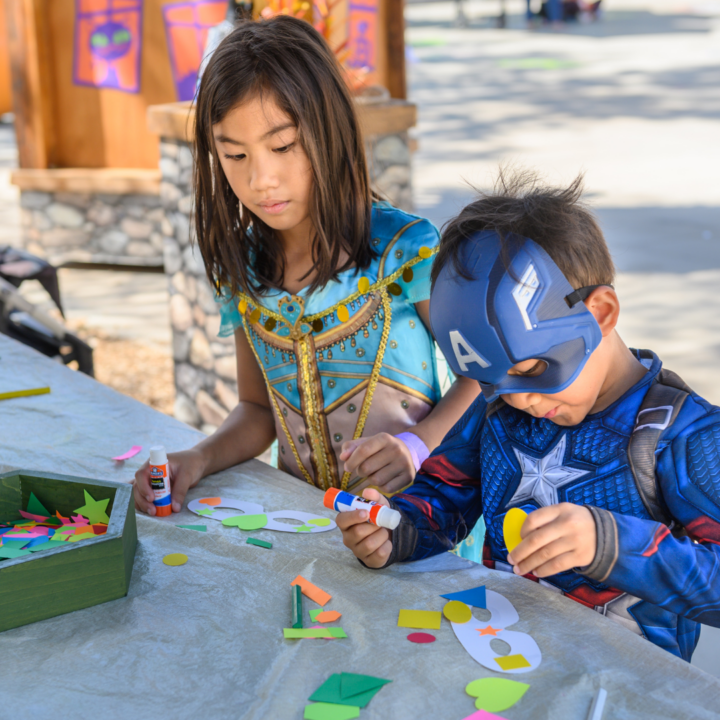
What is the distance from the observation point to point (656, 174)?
848cm

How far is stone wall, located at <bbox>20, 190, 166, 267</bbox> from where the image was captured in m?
6.04

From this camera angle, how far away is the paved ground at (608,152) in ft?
17.3

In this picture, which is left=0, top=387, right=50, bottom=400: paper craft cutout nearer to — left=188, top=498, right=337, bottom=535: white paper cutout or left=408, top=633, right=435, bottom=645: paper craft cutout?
left=188, top=498, right=337, bottom=535: white paper cutout

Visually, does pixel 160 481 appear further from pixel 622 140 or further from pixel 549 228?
pixel 622 140

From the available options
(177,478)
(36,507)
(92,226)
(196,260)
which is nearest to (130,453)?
(177,478)

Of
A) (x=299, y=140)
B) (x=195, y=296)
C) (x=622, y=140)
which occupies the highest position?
(x=299, y=140)

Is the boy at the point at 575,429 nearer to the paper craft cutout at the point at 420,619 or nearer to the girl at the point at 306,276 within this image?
the paper craft cutout at the point at 420,619

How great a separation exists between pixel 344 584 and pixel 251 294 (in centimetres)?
77

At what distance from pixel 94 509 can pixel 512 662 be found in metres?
0.73

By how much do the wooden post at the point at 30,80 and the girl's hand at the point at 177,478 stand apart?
5102 millimetres

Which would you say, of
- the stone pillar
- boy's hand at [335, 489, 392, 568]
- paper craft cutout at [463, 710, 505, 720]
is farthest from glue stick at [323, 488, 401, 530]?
the stone pillar

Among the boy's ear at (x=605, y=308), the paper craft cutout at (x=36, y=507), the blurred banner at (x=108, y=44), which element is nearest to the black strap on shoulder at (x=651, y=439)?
the boy's ear at (x=605, y=308)

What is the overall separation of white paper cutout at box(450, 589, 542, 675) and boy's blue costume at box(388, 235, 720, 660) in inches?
4.7

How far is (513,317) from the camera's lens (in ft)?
3.80
